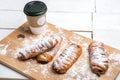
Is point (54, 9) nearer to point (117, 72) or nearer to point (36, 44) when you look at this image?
point (36, 44)

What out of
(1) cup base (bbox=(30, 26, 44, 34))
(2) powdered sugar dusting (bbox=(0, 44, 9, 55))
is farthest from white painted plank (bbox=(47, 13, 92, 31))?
(2) powdered sugar dusting (bbox=(0, 44, 9, 55))

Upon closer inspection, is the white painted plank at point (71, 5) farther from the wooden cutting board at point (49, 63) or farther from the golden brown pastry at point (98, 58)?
the golden brown pastry at point (98, 58)

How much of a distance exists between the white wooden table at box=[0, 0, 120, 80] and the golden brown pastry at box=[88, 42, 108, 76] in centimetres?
11

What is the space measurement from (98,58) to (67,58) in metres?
0.11

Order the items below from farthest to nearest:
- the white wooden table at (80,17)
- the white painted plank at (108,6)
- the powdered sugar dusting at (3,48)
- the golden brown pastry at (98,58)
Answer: the white painted plank at (108,6) < the white wooden table at (80,17) < the powdered sugar dusting at (3,48) < the golden brown pastry at (98,58)

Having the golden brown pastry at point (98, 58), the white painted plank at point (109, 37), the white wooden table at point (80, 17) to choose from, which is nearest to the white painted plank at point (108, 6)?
the white wooden table at point (80, 17)

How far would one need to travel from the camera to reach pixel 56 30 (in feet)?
4.11

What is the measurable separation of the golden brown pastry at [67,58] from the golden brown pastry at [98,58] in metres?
0.05

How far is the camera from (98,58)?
1041mm

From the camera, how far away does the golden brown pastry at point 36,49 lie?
42.6 inches

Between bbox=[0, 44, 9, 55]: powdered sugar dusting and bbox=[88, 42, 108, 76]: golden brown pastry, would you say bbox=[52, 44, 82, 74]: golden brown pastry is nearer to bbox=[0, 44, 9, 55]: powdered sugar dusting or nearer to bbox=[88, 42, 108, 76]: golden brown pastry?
bbox=[88, 42, 108, 76]: golden brown pastry

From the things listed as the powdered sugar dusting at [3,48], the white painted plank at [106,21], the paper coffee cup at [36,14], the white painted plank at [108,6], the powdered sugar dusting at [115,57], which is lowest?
the powdered sugar dusting at [115,57]

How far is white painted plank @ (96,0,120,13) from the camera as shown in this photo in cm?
138

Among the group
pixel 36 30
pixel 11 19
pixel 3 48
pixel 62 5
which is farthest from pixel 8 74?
pixel 62 5
